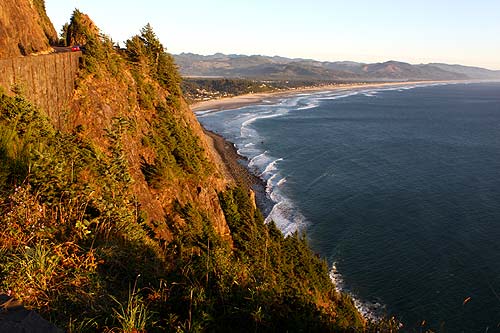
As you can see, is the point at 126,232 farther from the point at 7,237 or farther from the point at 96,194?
the point at 7,237

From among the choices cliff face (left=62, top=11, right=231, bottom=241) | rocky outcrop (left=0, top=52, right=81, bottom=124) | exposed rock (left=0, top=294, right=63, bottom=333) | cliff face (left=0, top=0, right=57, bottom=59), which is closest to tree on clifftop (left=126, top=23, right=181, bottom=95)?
cliff face (left=62, top=11, right=231, bottom=241)

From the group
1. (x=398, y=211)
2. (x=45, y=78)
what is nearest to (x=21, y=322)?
(x=45, y=78)

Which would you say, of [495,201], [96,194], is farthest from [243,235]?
[495,201]

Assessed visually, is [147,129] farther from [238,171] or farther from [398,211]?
[238,171]

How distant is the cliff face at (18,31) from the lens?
46.2 ft

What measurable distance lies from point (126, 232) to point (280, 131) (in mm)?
82501

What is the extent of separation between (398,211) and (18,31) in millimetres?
39924

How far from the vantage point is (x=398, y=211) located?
41594 millimetres

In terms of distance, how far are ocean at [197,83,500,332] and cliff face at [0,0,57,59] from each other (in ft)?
55.8

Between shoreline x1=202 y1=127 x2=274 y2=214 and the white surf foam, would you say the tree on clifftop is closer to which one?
shoreline x1=202 y1=127 x2=274 y2=214

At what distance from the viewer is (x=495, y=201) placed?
43344mm

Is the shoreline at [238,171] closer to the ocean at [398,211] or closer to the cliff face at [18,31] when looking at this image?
the ocean at [398,211]

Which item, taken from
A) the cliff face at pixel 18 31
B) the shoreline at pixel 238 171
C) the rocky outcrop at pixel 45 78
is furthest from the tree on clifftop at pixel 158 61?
the shoreline at pixel 238 171

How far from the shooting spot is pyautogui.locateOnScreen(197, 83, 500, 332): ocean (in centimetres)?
2664
